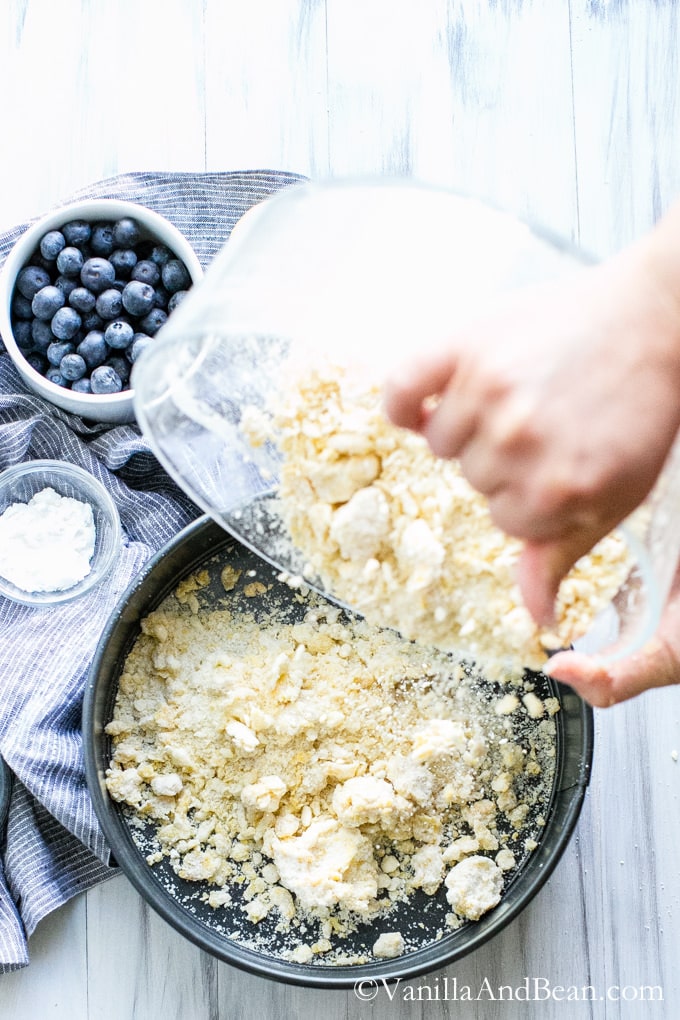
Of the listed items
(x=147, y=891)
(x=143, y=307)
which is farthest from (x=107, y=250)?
(x=147, y=891)

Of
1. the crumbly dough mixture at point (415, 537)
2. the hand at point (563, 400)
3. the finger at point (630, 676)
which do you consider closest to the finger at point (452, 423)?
the hand at point (563, 400)

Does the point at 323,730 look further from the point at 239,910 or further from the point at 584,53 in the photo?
the point at 584,53

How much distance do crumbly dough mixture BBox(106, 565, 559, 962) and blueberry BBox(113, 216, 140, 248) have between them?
565mm

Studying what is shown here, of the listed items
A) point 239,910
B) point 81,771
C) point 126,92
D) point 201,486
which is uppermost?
point 126,92

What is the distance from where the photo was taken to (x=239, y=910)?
123 centimetres

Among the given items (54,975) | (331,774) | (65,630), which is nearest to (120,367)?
(65,630)

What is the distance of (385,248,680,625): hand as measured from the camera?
2.05 feet

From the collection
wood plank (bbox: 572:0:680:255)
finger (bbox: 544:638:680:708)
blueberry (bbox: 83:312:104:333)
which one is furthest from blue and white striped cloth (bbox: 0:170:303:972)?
finger (bbox: 544:638:680:708)

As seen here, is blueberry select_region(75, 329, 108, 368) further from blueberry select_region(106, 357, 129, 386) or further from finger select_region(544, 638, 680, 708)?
finger select_region(544, 638, 680, 708)

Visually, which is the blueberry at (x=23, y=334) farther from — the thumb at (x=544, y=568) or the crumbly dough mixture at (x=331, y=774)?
the thumb at (x=544, y=568)

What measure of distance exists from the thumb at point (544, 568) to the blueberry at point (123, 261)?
81 cm

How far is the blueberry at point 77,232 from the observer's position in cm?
129

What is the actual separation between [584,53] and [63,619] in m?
1.12

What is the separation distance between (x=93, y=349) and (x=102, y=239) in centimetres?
16
